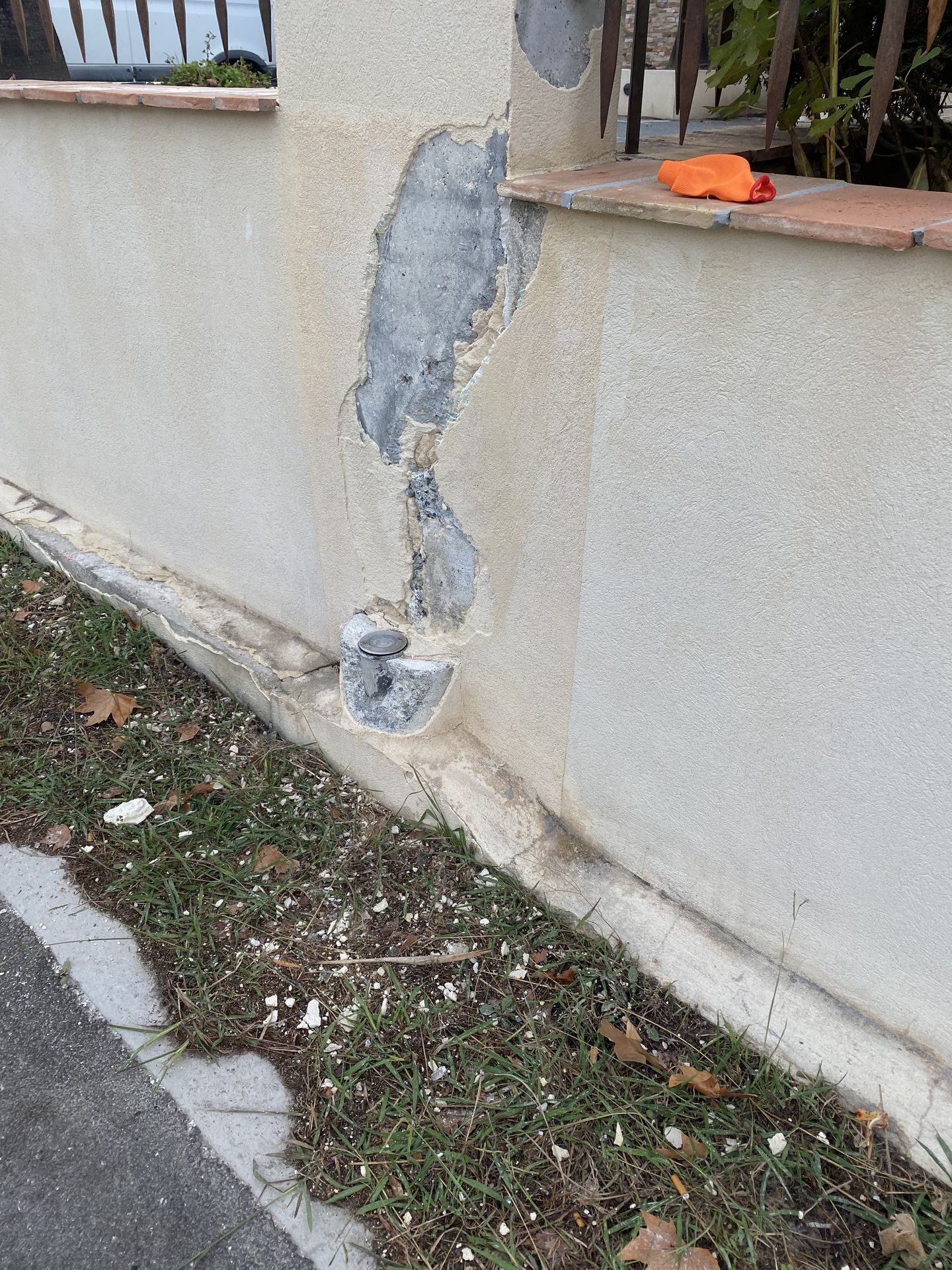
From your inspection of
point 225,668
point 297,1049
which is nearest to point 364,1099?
point 297,1049

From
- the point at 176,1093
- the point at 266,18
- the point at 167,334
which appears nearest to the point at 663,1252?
the point at 176,1093

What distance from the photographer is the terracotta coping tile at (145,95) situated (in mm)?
2188

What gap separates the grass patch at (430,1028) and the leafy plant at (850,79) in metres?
1.64

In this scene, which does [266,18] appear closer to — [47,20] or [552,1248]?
[47,20]

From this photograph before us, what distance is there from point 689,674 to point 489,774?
72 cm

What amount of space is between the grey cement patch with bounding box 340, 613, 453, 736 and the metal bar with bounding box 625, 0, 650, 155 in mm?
1275

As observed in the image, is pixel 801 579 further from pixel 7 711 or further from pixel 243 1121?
pixel 7 711

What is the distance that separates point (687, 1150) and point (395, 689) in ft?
3.89

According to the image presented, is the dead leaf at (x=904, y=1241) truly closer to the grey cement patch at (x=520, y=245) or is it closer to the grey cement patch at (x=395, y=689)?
the grey cement patch at (x=395, y=689)

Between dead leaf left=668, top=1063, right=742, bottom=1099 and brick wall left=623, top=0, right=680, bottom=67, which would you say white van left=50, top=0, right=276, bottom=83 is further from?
dead leaf left=668, top=1063, right=742, bottom=1099

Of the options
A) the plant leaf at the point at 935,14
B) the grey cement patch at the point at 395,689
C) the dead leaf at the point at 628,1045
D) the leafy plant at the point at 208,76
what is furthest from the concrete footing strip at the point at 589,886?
the leafy plant at the point at 208,76

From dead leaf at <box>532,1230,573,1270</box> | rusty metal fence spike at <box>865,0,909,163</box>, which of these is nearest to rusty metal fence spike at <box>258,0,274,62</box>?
rusty metal fence spike at <box>865,0,909,163</box>

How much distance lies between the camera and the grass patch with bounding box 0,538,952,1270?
1.66 meters

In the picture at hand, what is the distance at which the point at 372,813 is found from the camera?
2.52 meters
